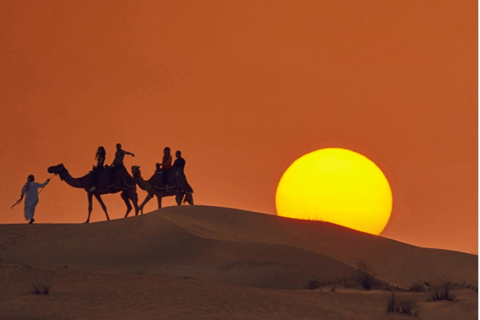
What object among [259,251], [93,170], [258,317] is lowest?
[258,317]

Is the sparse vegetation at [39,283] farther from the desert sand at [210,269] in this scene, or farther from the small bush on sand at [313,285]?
the small bush on sand at [313,285]

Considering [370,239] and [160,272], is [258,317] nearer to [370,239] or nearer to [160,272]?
[160,272]

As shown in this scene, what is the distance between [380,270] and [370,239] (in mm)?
4277

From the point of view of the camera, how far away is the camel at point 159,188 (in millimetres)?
34438

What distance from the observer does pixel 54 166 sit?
108ft

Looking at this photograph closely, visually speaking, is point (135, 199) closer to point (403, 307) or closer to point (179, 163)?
point (179, 163)

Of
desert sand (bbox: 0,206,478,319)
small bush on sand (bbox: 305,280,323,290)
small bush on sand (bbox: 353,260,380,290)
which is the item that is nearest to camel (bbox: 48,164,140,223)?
desert sand (bbox: 0,206,478,319)

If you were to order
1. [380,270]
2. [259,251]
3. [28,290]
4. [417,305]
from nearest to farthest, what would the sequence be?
[28,290] < [417,305] < [259,251] < [380,270]

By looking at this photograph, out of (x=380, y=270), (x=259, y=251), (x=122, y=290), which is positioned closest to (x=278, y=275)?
(x=259, y=251)

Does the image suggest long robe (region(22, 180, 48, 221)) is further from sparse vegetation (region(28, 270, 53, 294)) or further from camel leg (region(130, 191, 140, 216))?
sparse vegetation (region(28, 270, 53, 294))

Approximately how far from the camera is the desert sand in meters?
16.5

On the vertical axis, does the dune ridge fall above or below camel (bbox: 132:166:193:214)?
below

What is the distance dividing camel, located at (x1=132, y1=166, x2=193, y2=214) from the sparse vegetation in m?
15.4

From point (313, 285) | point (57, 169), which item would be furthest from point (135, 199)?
point (313, 285)
